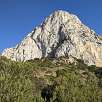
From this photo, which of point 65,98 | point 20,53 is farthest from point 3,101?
point 20,53

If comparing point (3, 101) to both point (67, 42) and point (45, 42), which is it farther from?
point (45, 42)

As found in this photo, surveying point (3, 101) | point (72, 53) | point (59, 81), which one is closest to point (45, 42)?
point (72, 53)

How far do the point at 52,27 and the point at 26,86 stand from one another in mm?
122243

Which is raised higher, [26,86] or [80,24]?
[80,24]

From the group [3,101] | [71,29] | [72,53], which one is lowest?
[3,101]

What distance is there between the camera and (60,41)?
6063 inches

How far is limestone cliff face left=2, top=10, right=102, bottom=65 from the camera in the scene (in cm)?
14925

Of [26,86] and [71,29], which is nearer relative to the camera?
[26,86]

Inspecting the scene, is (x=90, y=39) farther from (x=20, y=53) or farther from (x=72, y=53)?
(x=20, y=53)

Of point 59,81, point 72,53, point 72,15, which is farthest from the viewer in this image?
point 72,15

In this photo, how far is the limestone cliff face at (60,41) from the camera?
149 meters

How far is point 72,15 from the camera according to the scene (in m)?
169

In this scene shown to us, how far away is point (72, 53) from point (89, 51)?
43.0 feet

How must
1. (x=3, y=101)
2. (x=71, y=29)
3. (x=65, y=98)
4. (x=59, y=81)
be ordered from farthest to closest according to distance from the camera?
(x=71, y=29) < (x=59, y=81) < (x=65, y=98) < (x=3, y=101)
